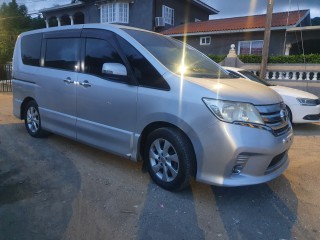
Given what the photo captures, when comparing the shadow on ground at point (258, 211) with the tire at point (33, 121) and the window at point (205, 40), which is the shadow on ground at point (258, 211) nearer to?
the tire at point (33, 121)

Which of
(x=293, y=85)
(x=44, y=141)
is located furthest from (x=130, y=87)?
(x=293, y=85)

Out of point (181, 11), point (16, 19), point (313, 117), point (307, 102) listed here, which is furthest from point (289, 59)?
point (16, 19)

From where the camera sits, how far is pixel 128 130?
3838mm

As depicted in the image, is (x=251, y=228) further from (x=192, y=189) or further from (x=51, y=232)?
(x=51, y=232)

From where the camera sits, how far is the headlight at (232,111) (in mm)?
3127

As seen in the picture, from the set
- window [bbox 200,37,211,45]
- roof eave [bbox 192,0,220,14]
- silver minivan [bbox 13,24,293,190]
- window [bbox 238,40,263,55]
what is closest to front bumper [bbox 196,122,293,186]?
silver minivan [bbox 13,24,293,190]

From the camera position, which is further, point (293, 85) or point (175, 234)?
point (293, 85)

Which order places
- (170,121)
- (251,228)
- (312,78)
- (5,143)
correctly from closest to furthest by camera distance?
(251,228), (170,121), (5,143), (312,78)

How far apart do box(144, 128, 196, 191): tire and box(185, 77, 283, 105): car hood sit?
1.97 feet

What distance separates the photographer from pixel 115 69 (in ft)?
12.6

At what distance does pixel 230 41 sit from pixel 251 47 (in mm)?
1318

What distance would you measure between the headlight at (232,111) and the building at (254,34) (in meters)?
13.4

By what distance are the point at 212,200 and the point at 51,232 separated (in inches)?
68.6

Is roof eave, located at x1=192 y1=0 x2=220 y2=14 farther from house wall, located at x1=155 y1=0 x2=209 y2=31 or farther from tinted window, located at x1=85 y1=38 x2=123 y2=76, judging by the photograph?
tinted window, located at x1=85 y1=38 x2=123 y2=76
